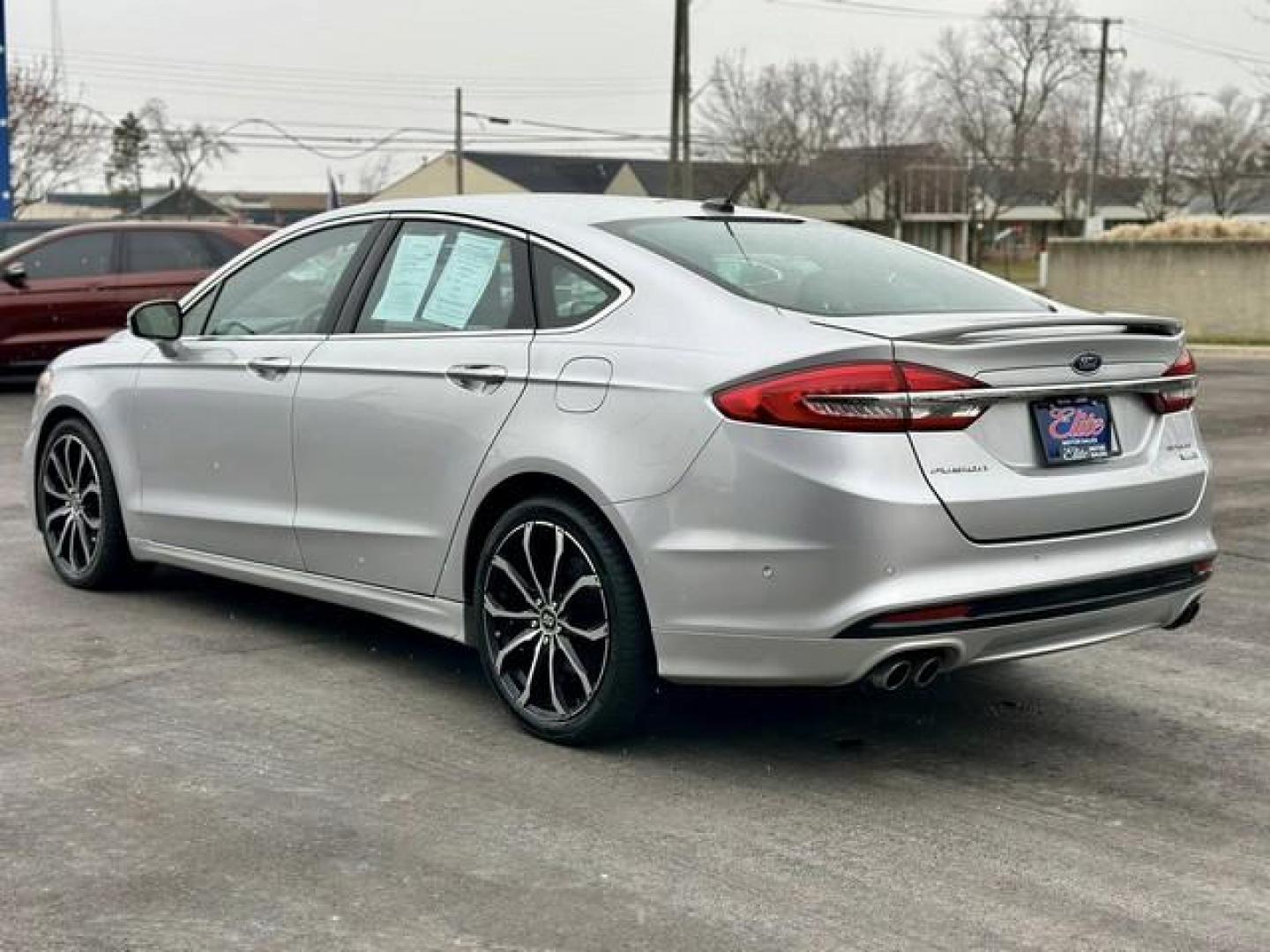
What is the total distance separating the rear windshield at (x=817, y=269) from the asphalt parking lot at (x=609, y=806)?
1.28 m

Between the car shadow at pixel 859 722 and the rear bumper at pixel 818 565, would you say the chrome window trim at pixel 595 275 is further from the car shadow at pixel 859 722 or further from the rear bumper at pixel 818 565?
the car shadow at pixel 859 722

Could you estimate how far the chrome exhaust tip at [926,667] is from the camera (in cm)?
424

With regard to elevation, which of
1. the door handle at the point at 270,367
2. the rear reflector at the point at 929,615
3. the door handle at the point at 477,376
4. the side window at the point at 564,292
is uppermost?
the side window at the point at 564,292

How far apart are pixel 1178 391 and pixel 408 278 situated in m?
2.45

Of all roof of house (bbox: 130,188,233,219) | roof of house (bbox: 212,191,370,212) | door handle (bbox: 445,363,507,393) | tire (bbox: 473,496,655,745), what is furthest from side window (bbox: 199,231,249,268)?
roof of house (bbox: 212,191,370,212)

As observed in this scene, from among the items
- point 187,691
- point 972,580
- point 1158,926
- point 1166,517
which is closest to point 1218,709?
point 1166,517

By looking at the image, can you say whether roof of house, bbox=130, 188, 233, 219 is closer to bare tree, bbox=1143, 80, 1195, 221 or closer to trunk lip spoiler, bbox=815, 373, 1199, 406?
bare tree, bbox=1143, 80, 1195, 221

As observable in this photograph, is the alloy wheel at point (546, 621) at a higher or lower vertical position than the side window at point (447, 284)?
lower

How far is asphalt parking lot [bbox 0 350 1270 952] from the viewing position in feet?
11.6

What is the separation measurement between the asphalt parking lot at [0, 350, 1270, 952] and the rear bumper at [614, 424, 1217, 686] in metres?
0.40

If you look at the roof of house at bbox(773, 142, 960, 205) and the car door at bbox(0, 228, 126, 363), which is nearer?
the car door at bbox(0, 228, 126, 363)

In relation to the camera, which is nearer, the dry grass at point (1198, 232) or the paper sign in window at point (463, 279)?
the paper sign in window at point (463, 279)

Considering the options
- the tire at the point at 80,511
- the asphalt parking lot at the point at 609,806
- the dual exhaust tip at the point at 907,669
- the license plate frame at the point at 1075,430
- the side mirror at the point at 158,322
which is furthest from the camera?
the tire at the point at 80,511

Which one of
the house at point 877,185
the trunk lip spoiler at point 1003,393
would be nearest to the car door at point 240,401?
the trunk lip spoiler at point 1003,393
